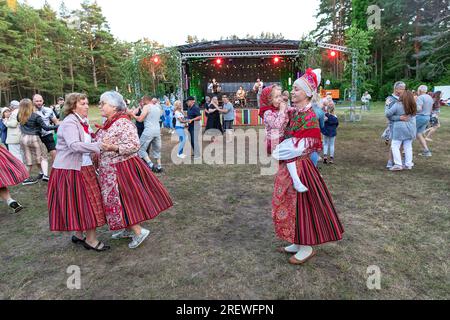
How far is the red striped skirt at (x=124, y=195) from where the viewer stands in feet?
10.5

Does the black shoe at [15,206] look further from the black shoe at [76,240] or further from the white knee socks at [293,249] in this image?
the white knee socks at [293,249]

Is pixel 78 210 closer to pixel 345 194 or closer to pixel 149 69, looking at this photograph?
pixel 345 194

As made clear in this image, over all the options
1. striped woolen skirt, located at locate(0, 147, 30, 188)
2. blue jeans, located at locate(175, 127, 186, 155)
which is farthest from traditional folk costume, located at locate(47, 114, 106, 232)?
blue jeans, located at locate(175, 127, 186, 155)

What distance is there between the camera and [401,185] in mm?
5555

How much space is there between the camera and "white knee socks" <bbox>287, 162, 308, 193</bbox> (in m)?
2.79

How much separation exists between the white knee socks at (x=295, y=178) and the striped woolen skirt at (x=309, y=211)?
7cm

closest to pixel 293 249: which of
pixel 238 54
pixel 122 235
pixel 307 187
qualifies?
pixel 307 187

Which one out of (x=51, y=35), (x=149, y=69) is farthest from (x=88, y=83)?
(x=149, y=69)

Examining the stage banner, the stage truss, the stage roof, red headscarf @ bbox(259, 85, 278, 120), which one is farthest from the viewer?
the stage roof

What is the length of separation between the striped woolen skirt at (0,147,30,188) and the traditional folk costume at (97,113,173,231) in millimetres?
2257

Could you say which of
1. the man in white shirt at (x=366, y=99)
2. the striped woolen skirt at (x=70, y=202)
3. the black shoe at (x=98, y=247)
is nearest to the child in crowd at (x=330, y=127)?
the black shoe at (x=98, y=247)

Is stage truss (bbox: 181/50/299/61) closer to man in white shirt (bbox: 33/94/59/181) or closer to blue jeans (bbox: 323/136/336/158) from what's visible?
blue jeans (bbox: 323/136/336/158)

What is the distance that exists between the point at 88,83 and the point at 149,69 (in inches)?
1347
